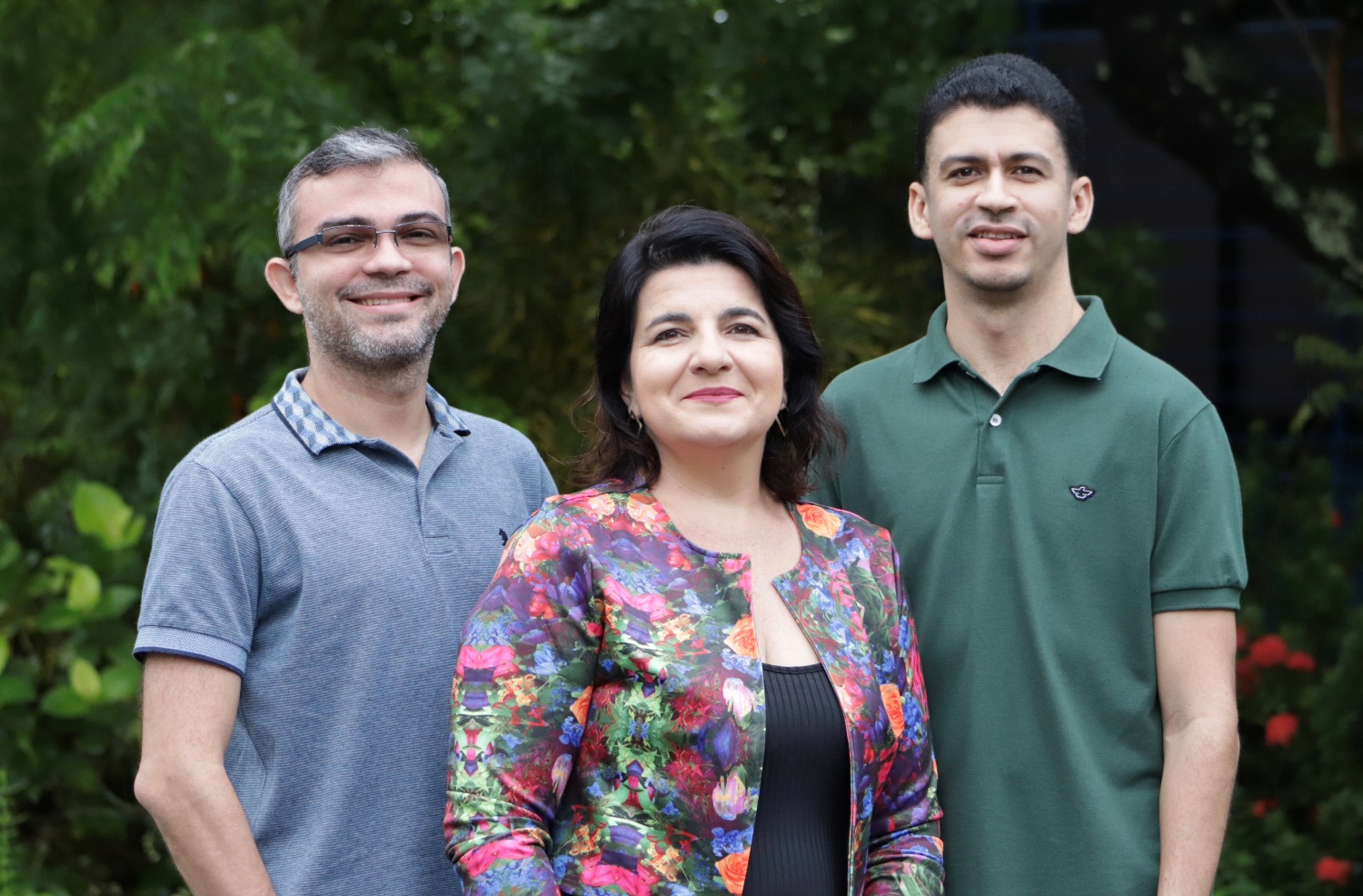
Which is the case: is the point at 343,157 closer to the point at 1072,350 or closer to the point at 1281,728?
the point at 1072,350

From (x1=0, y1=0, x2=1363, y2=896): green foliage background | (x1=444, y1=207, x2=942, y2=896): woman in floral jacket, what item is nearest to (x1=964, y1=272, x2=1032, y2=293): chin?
(x1=444, y1=207, x2=942, y2=896): woman in floral jacket

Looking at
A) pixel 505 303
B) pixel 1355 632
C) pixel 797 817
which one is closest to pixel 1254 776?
pixel 1355 632

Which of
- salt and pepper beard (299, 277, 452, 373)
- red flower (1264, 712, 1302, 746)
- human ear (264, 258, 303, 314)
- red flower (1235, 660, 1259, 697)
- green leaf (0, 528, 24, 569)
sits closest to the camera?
salt and pepper beard (299, 277, 452, 373)

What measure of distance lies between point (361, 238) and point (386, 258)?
0.06 metres

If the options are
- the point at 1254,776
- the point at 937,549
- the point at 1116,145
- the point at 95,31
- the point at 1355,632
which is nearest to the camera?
the point at 937,549

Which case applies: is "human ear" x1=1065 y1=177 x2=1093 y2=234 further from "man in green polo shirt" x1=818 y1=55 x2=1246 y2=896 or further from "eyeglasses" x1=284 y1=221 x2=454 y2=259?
"eyeglasses" x1=284 y1=221 x2=454 y2=259

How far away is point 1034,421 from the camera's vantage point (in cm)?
258

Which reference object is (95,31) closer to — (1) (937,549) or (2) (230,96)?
(2) (230,96)

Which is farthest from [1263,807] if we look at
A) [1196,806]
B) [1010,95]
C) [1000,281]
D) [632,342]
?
[632,342]

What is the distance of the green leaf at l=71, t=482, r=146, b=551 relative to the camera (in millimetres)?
4406

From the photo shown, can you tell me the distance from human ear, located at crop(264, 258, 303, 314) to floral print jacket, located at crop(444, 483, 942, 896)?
0.72 metres

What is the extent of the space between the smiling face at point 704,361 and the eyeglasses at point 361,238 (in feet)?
1.55

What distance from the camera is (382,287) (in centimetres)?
258

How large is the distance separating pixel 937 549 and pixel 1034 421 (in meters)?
0.27
